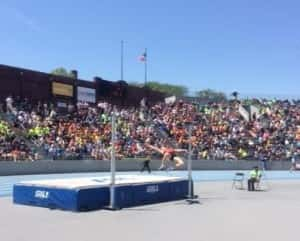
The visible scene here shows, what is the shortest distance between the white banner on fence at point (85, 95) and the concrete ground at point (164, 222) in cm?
2483

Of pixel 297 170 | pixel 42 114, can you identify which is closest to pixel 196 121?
pixel 297 170

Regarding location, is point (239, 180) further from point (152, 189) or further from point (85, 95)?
point (85, 95)

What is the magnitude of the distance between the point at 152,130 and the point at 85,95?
593 cm

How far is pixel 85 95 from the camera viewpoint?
145 ft

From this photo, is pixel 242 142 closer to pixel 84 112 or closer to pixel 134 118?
pixel 134 118

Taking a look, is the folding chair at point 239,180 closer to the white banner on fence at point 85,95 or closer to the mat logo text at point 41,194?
the mat logo text at point 41,194

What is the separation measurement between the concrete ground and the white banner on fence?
24.8 meters

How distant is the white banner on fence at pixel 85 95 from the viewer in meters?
43.9

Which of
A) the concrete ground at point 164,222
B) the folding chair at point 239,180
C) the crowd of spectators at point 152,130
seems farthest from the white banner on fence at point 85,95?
the concrete ground at point 164,222

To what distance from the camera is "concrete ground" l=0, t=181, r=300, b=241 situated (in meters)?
12.3

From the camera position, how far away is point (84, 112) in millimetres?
41500

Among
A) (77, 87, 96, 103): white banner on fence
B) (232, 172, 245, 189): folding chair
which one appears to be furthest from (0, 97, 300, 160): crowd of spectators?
(232, 172, 245, 189): folding chair

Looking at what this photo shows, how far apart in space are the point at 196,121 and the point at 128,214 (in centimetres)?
3098

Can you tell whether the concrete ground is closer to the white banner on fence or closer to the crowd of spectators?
the crowd of spectators
